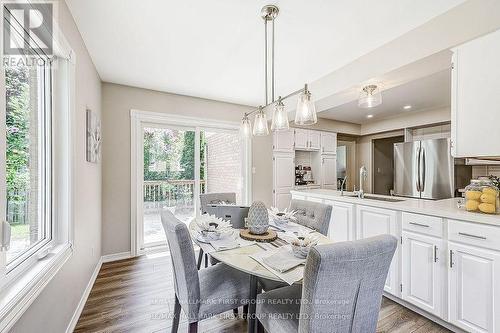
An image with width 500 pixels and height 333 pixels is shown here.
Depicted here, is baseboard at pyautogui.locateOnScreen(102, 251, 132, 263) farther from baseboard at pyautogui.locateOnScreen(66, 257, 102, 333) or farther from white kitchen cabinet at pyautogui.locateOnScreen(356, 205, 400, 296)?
white kitchen cabinet at pyautogui.locateOnScreen(356, 205, 400, 296)

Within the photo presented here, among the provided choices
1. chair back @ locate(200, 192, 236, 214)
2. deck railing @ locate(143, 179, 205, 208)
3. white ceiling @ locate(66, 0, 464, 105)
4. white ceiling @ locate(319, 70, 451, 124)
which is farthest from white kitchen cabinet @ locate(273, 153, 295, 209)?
white ceiling @ locate(66, 0, 464, 105)

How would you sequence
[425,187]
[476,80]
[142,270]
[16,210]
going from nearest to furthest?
1. [16,210]
2. [476,80]
3. [142,270]
4. [425,187]

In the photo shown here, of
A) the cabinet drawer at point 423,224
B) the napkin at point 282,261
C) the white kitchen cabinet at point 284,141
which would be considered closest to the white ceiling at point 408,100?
the white kitchen cabinet at point 284,141

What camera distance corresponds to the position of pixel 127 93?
3281 mm

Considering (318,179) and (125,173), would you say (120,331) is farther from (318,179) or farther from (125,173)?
(318,179)

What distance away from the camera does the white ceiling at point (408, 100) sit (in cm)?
281

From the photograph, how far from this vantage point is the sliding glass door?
3.50 meters

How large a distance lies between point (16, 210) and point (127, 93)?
2473 millimetres

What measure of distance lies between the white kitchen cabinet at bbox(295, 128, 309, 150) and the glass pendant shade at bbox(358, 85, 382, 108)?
2.00 metres

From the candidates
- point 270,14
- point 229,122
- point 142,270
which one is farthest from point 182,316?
point 229,122

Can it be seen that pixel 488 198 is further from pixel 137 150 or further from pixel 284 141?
pixel 137 150

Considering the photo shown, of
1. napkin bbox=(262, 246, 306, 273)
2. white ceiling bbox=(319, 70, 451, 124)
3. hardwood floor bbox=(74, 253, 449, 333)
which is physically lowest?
hardwood floor bbox=(74, 253, 449, 333)

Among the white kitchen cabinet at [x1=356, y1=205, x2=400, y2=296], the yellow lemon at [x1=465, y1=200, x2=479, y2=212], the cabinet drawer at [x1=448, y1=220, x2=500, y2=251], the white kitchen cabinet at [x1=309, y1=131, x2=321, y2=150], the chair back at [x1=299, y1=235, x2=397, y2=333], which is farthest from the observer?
the white kitchen cabinet at [x1=309, y1=131, x2=321, y2=150]

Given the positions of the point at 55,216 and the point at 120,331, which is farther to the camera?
the point at 120,331
